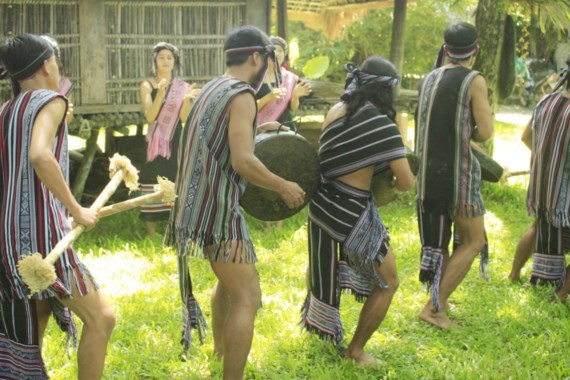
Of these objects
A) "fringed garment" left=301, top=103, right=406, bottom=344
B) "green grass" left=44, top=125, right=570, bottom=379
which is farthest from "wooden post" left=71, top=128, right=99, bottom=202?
"fringed garment" left=301, top=103, right=406, bottom=344

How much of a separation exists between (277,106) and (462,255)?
266 centimetres

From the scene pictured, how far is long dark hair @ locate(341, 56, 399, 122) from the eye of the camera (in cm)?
435

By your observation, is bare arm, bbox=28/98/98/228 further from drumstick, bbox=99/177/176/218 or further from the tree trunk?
the tree trunk

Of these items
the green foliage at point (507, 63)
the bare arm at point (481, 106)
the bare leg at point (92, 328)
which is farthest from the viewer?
the green foliage at point (507, 63)

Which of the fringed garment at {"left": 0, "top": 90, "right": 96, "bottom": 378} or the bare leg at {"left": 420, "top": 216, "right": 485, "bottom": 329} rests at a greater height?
the fringed garment at {"left": 0, "top": 90, "right": 96, "bottom": 378}

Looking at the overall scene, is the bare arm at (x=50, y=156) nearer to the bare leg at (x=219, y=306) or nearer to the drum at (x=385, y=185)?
the bare leg at (x=219, y=306)

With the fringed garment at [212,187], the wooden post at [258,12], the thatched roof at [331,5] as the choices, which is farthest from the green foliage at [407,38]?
the fringed garment at [212,187]

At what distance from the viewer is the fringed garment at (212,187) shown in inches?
148

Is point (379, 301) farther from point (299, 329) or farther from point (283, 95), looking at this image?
point (283, 95)

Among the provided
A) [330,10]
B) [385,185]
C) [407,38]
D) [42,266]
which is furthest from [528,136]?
[407,38]

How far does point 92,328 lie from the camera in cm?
349

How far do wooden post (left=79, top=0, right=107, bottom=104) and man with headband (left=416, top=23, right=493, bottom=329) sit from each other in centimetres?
398

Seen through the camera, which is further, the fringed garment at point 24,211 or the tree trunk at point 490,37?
the tree trunk at point 490,37

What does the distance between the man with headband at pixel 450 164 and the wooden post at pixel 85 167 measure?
4179mm
